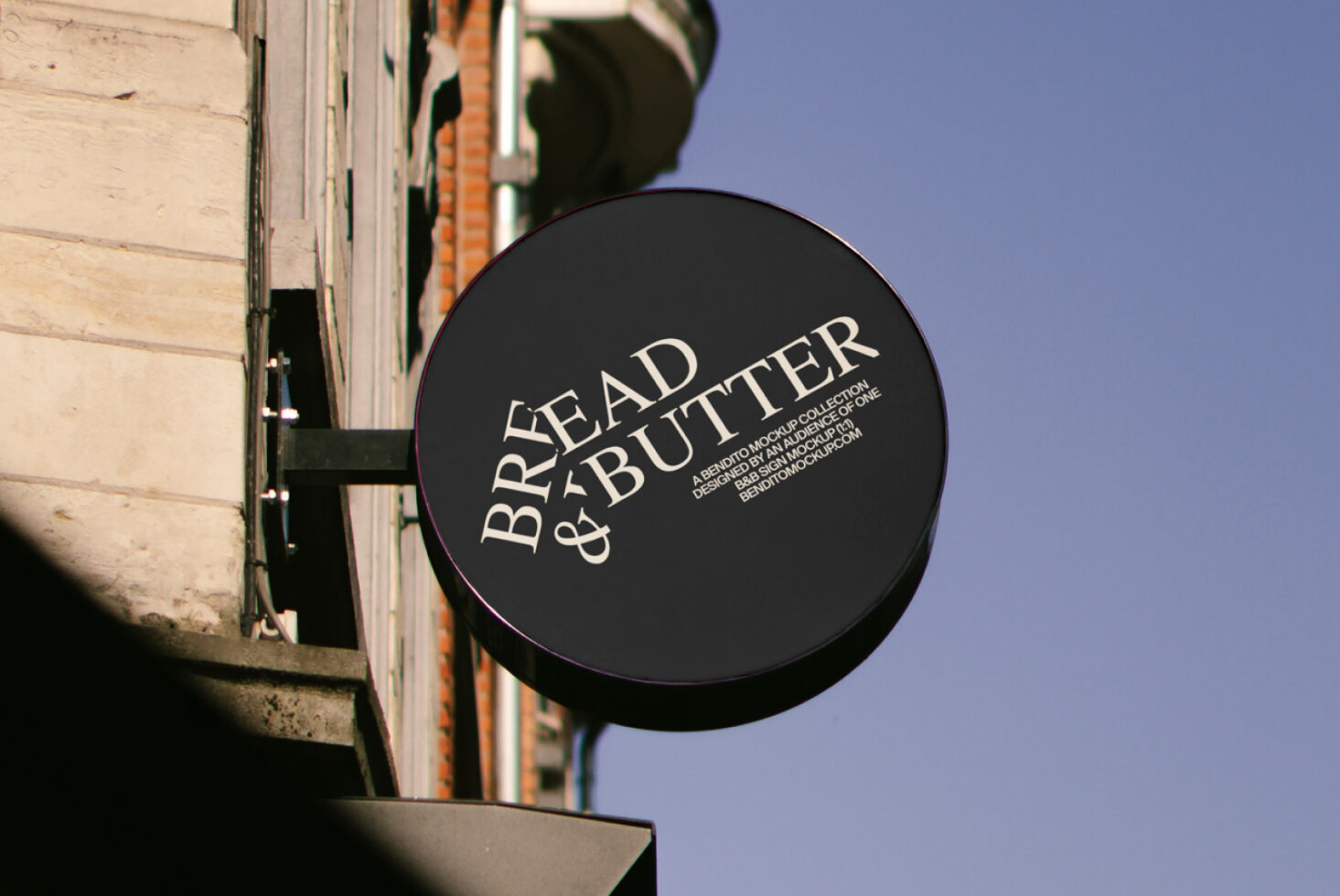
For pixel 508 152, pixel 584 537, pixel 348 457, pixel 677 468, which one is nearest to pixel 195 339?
pixel 348 457

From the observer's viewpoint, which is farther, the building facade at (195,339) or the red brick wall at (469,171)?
the red brick wall at (469,171)

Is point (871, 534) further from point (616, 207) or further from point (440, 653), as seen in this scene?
point (440, 653)

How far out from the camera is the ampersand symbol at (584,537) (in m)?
4.20

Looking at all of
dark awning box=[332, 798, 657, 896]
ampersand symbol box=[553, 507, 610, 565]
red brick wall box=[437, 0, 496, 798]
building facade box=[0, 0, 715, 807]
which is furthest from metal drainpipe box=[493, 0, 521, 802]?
dark awning box=[332, 798, 657, 896]

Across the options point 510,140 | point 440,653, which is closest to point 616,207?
point 440,653

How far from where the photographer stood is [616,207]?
472cm

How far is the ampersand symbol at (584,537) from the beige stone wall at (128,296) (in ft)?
2.35

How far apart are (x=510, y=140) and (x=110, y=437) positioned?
1106 centimetres

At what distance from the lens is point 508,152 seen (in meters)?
14.9

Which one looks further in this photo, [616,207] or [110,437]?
[616,207]

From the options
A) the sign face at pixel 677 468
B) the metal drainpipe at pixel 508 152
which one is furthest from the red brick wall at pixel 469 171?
the sign face at pixel 677 468

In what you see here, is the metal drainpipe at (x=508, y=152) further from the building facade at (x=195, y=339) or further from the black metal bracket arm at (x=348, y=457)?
the black metal bracket arm at (x=348, y=457)

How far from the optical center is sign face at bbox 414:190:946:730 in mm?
4156

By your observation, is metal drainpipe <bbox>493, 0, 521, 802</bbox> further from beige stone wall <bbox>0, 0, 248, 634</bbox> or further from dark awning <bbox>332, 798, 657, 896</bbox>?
dark awning <bbox>332, 798, 657, 896</bbox>
